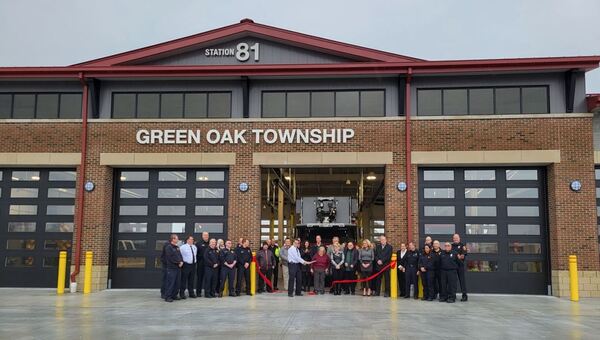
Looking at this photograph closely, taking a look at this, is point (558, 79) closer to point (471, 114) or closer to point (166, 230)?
point (471, 114)

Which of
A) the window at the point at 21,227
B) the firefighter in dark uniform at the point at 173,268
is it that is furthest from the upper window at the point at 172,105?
the firefighter in dark uniform at the point at 173,268

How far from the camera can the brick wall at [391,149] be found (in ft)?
57.4

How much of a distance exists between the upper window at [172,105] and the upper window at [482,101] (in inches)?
251

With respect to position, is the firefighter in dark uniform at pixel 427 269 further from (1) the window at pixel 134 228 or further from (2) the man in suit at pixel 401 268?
(1) the window at pixel 134 228

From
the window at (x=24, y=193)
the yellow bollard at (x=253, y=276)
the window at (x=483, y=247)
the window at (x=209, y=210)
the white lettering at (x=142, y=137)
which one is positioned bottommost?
the yellow bollard at (x=253, y=276)

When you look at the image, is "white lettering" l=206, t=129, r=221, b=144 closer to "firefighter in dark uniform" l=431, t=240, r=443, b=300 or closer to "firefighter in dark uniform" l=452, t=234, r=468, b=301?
"firefighter in dark uniform" l=431, t=240, r=443, b=300

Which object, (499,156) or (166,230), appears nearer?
(499,156)

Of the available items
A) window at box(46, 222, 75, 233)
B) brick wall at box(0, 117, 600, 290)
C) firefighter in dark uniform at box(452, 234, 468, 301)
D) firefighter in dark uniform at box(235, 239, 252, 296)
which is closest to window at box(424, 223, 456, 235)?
brick wall at box(0, 117, 600, 290)

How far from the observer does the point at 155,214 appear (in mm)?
19234

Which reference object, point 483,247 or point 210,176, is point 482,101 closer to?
point 483,247

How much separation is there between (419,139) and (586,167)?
16.3ft

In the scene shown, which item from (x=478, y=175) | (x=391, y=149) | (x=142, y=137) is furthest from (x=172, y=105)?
(x=478, y=175)

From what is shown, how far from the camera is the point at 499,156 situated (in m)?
18.0

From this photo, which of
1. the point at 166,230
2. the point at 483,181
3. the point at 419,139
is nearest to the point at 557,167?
the point at 483,181
